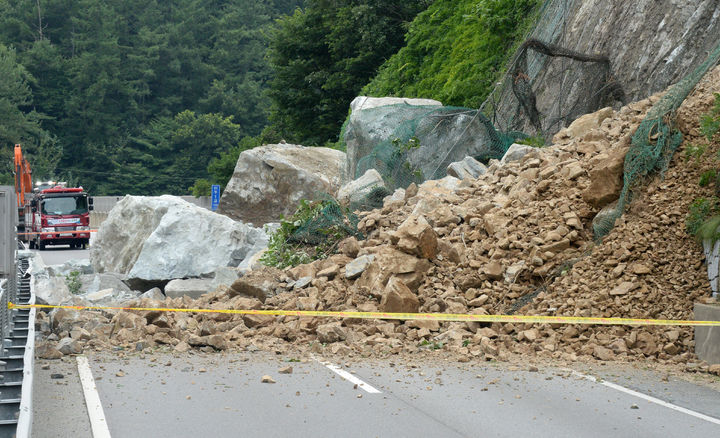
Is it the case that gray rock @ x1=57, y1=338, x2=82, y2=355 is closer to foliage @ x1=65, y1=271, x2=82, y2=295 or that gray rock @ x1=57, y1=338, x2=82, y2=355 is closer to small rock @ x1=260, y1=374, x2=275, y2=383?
small rock @ x1=260, y1=374, x2=275, y2=383

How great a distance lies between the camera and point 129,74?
8256cm

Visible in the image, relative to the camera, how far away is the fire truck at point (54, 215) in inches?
1411

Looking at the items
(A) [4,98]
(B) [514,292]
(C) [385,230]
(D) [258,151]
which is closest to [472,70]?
(D) [258,151]

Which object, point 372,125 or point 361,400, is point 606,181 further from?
point 372,125

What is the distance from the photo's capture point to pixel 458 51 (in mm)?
28141

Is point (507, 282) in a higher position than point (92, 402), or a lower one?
higher

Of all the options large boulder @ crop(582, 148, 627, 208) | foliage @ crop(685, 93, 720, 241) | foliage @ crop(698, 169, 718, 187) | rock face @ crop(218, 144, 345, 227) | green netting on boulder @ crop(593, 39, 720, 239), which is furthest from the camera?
rock face @ crop(218, 144, 345, 227)

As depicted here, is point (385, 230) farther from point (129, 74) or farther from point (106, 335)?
point (129, 74)

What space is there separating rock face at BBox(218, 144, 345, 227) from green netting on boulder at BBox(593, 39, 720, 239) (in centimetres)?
1823

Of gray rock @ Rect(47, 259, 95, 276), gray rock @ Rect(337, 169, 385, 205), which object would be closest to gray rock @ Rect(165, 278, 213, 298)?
gray rock @ Rect(337, 169, 385, 205)

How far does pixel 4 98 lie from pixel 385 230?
65.4m

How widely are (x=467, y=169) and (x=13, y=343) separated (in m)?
10.3

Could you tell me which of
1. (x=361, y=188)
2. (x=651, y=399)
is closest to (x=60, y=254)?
(x=361, y=188)

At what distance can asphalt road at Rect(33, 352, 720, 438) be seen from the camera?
6863 mm
